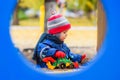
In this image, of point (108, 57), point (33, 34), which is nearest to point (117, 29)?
point (108, 57)

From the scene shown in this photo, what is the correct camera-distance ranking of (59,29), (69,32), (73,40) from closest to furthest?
(59,29) < (73,40) < (69,32)

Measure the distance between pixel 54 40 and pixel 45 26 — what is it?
2.91 feet

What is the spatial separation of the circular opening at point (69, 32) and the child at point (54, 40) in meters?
0.07

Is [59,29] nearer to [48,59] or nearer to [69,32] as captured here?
[48,59]

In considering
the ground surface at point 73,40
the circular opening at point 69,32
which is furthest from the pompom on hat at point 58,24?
the ground surface at point 73,40

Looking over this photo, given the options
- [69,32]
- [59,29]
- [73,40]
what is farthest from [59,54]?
[69,32]

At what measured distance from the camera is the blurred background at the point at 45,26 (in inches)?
141

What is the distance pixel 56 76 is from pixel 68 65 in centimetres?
83

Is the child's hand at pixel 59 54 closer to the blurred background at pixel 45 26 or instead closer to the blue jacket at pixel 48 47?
the blue jacket at pixel 48 47

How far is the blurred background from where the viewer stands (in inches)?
141

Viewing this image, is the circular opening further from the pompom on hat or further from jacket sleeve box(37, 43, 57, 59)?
the pompom on hat

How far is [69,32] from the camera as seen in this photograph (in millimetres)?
5000

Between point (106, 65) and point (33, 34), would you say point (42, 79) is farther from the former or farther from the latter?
point (33, 34)

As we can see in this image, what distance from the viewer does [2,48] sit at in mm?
1673
